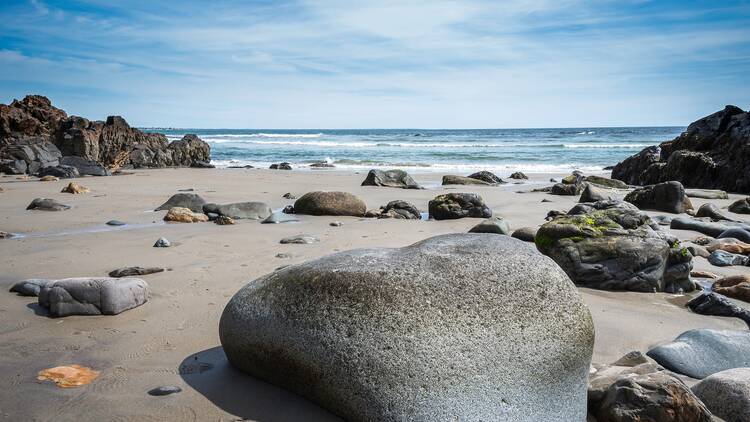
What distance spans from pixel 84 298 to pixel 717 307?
16.1ft

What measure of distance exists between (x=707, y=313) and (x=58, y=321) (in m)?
4.96

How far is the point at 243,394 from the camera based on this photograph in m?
2.95

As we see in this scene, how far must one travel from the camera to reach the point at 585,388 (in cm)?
287

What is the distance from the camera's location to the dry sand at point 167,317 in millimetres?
2844

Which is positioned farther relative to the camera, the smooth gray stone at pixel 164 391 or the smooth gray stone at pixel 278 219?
the smooth gray stone at pixel 278 219

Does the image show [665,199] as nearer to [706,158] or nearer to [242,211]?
[706,158]

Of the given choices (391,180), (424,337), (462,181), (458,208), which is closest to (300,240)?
(458,208)

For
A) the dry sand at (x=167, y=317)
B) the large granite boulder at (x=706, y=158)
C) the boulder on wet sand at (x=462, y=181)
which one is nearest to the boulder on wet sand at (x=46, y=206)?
the dry sand at (x=167, y=317)

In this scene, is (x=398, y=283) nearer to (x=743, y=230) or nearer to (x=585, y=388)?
(x=585, y=388)

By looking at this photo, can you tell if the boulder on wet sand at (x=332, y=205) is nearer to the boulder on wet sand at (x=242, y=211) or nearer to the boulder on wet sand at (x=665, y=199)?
the boulder on wet sand at (x=242, y=211)

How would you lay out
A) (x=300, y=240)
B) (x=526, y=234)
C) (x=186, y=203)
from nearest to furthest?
(x=300, y=240), (x=526, y=234), (x=186, y=203)

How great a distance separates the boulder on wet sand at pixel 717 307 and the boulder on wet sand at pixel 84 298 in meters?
4.54

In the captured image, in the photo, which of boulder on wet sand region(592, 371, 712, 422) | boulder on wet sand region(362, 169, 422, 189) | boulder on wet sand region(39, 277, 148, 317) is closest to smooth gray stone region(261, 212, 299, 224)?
boulder on wet sand region(39, 277, 148, 317)

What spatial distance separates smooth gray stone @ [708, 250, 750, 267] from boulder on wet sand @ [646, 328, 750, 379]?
9.25 ft
